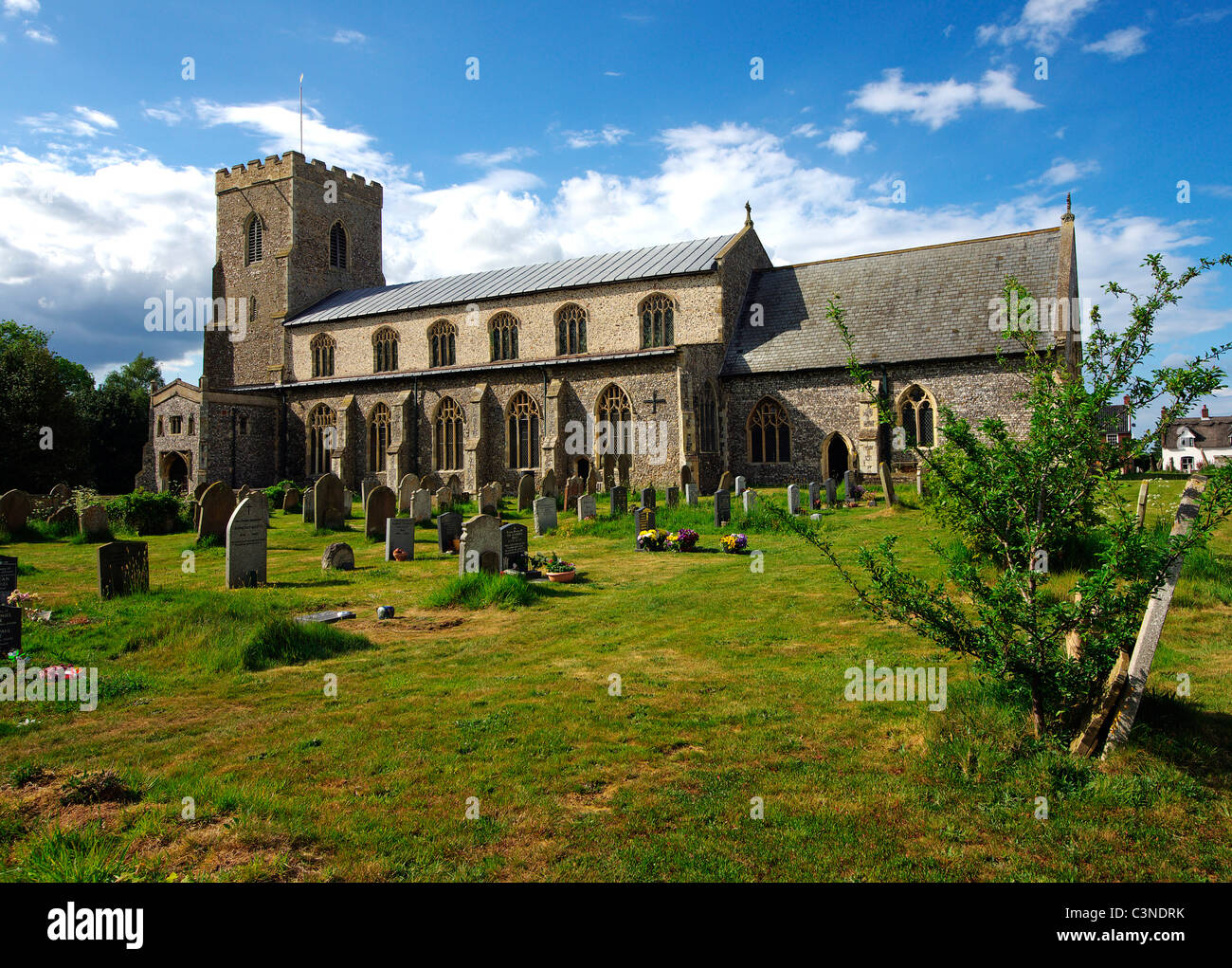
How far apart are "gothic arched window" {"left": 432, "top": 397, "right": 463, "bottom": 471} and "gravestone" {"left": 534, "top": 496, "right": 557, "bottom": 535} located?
14.7m

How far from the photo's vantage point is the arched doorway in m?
25.6

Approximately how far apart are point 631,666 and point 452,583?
393 cm

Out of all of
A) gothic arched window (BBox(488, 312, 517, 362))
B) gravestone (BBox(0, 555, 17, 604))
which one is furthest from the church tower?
gravestone (BBox(0, 555, 17, 604))

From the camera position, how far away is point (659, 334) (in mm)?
28734

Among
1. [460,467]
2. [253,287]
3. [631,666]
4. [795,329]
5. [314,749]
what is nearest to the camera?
[314,749]

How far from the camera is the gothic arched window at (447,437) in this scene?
30609 millimetres

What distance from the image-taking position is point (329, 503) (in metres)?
17.5

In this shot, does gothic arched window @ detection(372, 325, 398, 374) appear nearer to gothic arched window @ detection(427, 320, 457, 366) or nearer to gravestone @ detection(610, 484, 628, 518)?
gothic arched window @ detection(427, 320, 457, 366)

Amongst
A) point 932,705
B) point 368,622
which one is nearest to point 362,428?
point 368,622

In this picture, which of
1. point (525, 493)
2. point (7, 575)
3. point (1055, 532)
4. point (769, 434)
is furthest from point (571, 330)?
point (1055, 532)

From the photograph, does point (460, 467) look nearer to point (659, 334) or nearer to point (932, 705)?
point (659, 334)

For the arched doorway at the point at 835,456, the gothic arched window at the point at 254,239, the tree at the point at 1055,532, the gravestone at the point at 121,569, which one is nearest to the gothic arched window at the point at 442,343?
the gothic arched window at the point at 254,239

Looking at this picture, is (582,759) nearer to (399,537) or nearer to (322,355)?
(399,537)

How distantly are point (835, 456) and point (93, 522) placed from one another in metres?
21.9
